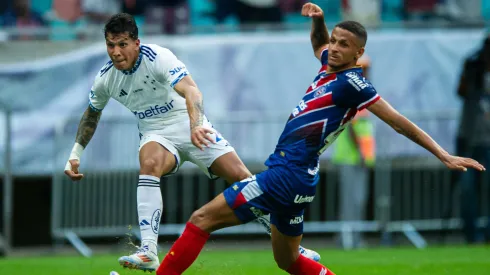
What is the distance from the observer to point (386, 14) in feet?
60.5

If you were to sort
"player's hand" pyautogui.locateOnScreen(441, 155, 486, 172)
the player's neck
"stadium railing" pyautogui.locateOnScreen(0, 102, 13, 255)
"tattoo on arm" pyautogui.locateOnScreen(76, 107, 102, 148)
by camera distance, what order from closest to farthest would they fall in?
"player's hand" pyautogui.locateOnScreen(441, 155, 486, 172) → the player's neck → "tattoo on arm" pyautogui.locateOnScreen(76, 107, 102, 148) → "stadium railing" pyautogui.locateOnScreen(0, 102, 13, 255)

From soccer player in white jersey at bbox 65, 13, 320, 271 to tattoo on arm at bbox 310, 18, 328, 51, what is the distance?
44.4 inches

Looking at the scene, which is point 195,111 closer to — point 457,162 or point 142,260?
point 142,260

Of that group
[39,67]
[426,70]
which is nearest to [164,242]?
[39,67]

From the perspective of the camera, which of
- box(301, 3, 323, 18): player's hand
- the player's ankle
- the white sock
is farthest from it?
the white sock

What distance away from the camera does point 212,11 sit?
18.3 m

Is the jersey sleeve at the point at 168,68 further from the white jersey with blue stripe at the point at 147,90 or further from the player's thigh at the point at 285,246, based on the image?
the player's thigh at the point at 285,246

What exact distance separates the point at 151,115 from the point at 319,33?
193 cm

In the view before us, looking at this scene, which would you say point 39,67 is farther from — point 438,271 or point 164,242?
point 438,271

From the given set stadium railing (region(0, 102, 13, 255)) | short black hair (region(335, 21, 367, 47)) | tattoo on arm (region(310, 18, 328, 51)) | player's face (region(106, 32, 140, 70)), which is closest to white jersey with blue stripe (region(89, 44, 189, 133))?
player's face (region(106, 32, 140, 70))

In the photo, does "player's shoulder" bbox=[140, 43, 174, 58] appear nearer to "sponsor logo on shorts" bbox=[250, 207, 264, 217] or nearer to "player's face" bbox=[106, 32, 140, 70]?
"player's face" bbox=[106, 32, 140, 70]

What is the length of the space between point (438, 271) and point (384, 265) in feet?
3.19

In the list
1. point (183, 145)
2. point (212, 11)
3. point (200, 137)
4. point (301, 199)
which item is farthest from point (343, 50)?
point (212, 11)

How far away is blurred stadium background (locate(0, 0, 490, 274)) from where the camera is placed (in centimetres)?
1526
